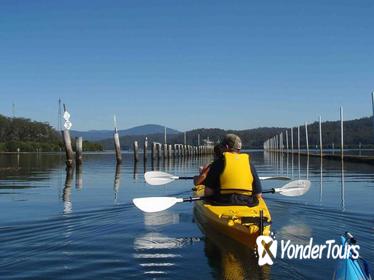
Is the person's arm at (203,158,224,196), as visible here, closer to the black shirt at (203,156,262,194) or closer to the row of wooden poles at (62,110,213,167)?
the black shirt at (203,156,262,194)

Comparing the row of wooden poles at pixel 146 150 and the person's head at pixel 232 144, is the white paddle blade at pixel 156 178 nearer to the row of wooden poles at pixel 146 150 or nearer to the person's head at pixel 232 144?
the person's head at pixel 232 144

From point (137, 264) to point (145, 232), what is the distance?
107 inches

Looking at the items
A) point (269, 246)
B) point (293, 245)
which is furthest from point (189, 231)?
point (269, 246)

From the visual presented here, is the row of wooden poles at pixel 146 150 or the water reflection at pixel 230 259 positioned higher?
the row of wooden poles at pixel 146 150

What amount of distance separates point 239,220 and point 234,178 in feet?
3.47

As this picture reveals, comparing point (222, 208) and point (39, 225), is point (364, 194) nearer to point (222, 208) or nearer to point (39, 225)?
point (222, 208)

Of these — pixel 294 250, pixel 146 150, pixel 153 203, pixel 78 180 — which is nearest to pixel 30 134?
pixel 146 150

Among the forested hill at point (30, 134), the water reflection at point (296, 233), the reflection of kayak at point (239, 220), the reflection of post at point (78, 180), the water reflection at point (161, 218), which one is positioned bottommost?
the water reflection at point (296, 233)

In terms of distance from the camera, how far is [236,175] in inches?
352

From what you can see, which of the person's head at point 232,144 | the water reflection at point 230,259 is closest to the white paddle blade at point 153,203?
the water reflection at point 230,259

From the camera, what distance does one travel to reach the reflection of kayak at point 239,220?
742 cm

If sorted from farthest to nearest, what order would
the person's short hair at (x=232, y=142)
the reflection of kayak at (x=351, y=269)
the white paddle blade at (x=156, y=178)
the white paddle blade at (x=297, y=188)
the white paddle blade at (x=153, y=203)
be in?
the white paddle blade at (x=156, y=178) < the white paddle blade at (x=297, y=188) < the white paddle blade at (x=153, y=203) < the person's short hair at (x=232, y=142) < the reflection of kayak at (x=351, y=269)

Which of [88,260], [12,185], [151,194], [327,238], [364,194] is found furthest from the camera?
[12,185]

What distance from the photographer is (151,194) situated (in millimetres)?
17391
